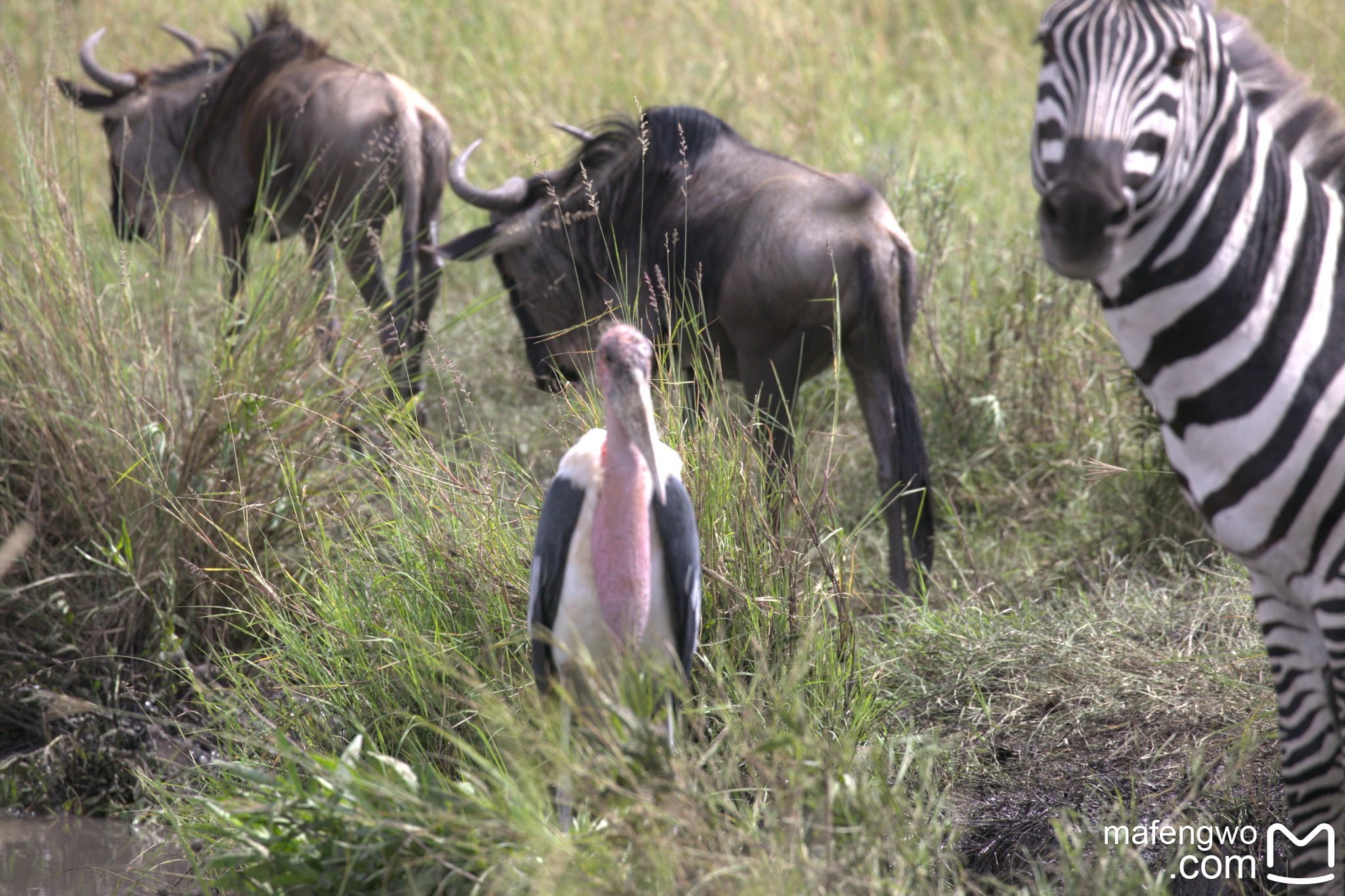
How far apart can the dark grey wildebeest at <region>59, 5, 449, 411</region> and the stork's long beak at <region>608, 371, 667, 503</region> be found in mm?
2335

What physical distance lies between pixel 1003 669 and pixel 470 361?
11.5 ft

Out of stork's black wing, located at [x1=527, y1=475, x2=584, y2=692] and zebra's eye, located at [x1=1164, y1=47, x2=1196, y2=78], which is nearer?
zebra's eye, located at [x1=1164, y1=47, x2=1196, y2=78]

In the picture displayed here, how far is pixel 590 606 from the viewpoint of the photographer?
2682 mm

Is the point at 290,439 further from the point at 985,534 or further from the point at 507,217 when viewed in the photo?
the point at 985,534

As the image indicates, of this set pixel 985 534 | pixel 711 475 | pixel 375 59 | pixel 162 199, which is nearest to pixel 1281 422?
pixel 711 475

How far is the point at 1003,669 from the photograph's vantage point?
11.5ft

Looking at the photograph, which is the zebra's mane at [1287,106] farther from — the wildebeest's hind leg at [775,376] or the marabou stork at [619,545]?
the wildebeest's hind leg at [775,376]

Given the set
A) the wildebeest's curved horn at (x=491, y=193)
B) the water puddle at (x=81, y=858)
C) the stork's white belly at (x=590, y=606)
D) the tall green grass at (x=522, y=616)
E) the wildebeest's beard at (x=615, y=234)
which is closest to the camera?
the tall green grass at (x=522, y=616)

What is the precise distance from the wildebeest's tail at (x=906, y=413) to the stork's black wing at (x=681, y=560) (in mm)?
1628

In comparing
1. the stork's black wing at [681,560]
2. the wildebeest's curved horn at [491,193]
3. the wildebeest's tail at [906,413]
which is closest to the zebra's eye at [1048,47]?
the stork's black wing at [681,560]

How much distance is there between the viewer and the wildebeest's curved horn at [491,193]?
16.6 ft

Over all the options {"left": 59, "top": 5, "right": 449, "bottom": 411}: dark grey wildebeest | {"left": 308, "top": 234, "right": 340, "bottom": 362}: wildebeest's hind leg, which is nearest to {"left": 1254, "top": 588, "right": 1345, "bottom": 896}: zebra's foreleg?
{"left": 308, "top": 234, "right": 340, "bottom": 362}: wildebeest's hind leg

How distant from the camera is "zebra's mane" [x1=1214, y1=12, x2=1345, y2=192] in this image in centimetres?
228

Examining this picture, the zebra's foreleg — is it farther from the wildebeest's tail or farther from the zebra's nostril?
the wildebeest's tail
